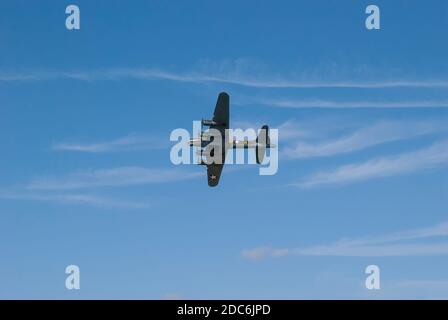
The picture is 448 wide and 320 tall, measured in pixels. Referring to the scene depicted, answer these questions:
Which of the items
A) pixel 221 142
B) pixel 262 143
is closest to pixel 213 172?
pixel 221 142

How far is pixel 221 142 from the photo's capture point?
481 ft

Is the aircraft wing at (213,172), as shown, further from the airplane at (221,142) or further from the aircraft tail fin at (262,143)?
the aircraft tail fin at (262,143)

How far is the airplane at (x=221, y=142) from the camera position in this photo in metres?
143

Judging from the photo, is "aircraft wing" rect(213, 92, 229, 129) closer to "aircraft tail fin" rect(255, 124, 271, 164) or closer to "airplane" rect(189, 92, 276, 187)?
"airplane" rect(189, 92, 276, 187)

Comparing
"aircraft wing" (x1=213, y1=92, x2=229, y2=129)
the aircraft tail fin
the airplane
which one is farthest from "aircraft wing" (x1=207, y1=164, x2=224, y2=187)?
"aircraft wing" (x1=213, y1=92, x2=229, y2=129)

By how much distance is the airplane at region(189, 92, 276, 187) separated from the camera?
143000mm

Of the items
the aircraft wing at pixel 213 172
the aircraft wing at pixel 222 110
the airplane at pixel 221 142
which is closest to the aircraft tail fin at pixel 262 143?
the airplane at pixel 221 142

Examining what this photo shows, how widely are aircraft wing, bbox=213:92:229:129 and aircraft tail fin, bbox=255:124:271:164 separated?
14.2 meters

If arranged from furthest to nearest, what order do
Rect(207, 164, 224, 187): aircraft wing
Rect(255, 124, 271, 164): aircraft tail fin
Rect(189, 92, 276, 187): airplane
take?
Rect(255, 124, 271, 164): aircraft tail fin
Rect(207, 164, 224, 187): aircraft wing
Rect(189, 92, 276, 187): airplane

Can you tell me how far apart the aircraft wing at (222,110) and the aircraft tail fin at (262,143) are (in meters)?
14.2

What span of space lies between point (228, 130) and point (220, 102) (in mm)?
6898

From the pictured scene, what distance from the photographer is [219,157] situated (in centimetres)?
15012
